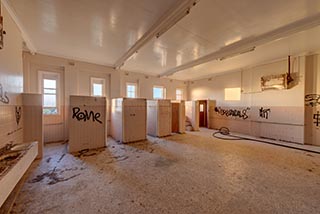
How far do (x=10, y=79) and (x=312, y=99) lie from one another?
757 cm

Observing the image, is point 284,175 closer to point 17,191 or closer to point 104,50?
point 17,191

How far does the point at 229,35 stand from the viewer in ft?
11.2

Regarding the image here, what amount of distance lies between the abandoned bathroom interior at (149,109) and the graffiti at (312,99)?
0.10 feet

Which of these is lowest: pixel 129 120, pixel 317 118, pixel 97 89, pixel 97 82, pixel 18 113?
pixel 129 120

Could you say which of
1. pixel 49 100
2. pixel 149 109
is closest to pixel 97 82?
pixel 49 100

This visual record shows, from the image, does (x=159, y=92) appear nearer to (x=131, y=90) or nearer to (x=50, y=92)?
(x=131, y=90)

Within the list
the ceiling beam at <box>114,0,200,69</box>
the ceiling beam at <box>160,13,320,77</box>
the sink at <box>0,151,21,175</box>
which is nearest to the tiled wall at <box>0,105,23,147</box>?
the sink at <box>0,151,21,175</box>

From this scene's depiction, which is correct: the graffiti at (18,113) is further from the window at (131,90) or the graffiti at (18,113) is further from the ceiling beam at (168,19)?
the window at (131,90)

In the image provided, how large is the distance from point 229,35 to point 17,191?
4776mm

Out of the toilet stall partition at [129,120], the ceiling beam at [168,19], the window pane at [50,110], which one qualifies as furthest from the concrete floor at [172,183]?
the ceiling beam at [168,19]

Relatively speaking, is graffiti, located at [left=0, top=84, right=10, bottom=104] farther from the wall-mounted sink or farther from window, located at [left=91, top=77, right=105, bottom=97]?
window, located at [left=91, top=77, right=105, bottom=97]

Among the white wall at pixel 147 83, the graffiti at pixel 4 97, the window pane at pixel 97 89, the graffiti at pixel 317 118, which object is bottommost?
the graffiti at pixel 317 118

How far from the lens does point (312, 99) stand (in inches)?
177

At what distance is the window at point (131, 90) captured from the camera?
6.75 m
